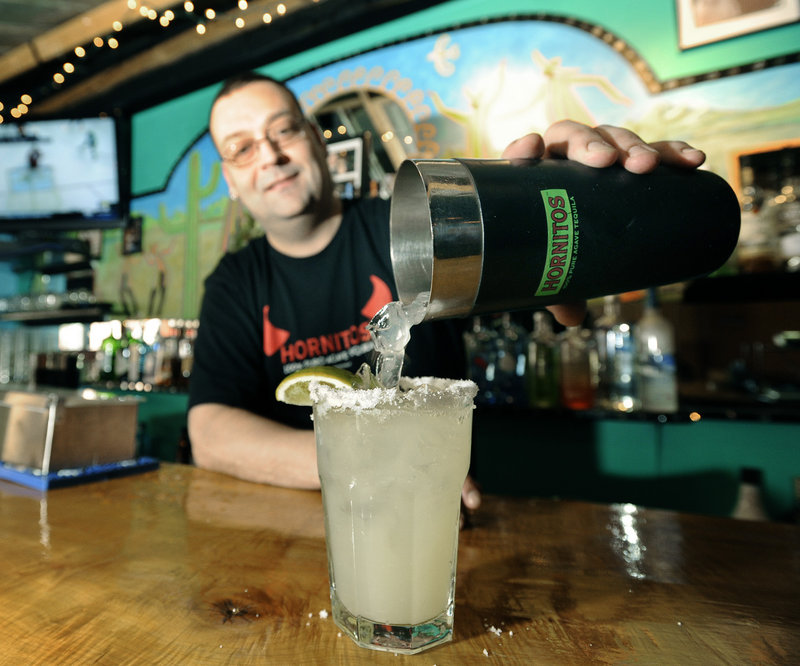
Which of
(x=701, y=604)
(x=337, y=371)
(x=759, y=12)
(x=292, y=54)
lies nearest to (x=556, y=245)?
(x=337, y=371)

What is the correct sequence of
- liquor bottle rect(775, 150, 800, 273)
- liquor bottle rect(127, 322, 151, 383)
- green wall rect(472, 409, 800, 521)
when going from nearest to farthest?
green wall rect(472, 409, 800, 521)
liquor bottle rect(775, 150, 800, 273)
liquor bottle rect(127, 322, 151, 383)

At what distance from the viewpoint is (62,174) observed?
4152 millimetres

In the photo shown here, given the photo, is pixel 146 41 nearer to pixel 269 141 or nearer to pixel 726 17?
pixel 269 141

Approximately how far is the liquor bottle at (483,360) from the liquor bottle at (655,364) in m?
0.54

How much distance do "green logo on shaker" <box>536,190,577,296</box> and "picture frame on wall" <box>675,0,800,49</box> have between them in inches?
84.5

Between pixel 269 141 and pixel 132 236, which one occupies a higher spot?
pixel 132 236

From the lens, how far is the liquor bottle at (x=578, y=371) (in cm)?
206

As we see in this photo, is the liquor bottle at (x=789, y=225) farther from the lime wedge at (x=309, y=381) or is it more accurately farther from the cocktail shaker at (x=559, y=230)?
the lime wedge at (x=309, y=381)

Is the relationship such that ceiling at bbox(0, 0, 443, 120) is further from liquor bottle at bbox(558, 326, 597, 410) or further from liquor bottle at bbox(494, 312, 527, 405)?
liquor bottle at bbox(558, 326, 597, 410)

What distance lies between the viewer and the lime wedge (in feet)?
2.13

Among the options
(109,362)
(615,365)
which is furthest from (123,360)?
(615,365)

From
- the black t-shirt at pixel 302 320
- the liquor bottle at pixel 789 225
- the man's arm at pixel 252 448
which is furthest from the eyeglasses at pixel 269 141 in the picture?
the liquor bottle at pixel 789 225

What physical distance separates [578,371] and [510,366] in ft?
0.86

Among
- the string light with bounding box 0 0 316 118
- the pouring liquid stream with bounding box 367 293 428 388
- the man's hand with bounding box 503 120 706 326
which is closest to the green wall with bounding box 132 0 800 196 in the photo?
the string light with bounding box 0 0 316 118
